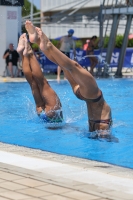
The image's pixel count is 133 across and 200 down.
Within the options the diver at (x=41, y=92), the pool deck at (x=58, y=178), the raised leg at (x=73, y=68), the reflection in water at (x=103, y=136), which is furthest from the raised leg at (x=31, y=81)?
the pool deck at (x=58, y=178)

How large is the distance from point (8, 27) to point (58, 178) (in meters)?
14.3

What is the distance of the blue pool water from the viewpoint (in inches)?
261

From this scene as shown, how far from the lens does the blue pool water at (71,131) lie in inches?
261

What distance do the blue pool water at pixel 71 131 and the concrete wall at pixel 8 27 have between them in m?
5.41

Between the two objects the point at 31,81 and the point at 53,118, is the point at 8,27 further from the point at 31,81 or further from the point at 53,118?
the point at 53,118

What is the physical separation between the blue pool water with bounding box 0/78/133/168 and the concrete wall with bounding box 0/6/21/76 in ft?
17.7

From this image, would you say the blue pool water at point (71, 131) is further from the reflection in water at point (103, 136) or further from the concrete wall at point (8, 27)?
the concrete wall at point (8, 27)

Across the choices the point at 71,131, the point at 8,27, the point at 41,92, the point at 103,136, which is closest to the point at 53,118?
the point at 41,92

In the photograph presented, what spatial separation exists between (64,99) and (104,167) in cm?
721

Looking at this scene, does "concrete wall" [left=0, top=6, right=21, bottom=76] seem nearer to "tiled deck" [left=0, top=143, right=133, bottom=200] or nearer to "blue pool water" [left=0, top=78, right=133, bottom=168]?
"blue pool water" [left=0, top=78, right=133, bottom=168]

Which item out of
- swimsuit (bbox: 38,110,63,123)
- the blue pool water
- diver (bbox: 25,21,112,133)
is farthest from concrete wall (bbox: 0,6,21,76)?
diver (bbox: 25,21,112,133)

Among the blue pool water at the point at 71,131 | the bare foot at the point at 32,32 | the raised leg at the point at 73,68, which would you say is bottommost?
the blue pool water at the point at 71,131

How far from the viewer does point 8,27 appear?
1845 cm

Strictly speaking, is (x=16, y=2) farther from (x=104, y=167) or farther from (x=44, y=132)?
(x=104, y=167)
